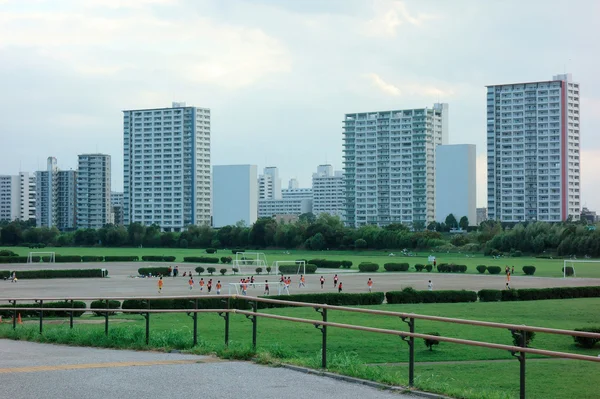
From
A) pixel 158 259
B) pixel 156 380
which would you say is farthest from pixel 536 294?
pixel 158 259

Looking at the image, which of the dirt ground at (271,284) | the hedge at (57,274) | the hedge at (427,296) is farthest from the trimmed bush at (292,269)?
the hedge at (427,296)

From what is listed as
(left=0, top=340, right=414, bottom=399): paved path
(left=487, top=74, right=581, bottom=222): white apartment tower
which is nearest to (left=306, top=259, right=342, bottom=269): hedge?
(left=0, top=340, right=414, bottom=399): paved path

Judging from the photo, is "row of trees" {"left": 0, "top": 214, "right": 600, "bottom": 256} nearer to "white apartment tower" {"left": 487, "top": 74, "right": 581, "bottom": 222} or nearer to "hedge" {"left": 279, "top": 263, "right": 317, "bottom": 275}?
"white apartment tower" {"left": 487, "top": 74, "right": 581, "bottom": 222}

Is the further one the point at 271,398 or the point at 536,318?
the point at 536,318

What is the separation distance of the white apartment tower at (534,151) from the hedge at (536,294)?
127234 mm

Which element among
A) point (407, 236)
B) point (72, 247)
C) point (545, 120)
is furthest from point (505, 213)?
point (72, 247)

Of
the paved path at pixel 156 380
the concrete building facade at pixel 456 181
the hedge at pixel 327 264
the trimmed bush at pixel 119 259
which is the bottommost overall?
the trimmed bush at pixel 119 259

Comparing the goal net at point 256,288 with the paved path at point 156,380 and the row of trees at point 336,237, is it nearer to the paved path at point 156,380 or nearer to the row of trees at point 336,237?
the paved path at point 156,380

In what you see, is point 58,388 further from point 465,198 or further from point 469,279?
point 465,198

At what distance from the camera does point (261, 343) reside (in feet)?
45.3

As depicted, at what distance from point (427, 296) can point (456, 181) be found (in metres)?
146

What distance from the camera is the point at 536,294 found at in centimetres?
4703

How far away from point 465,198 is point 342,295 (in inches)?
5834

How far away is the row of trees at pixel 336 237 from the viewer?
109m
